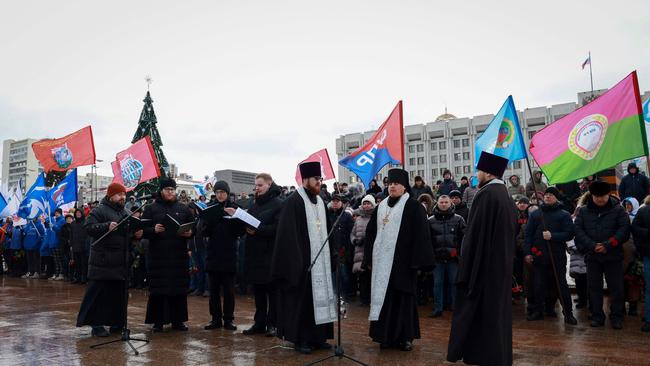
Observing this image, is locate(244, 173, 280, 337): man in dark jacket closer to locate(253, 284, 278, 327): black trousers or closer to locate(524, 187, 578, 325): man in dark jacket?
locate(253, 284, 278, 327): black trousers

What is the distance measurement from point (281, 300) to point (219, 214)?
1638 mm

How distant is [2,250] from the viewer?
2002 cm

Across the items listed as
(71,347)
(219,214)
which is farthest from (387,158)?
(71,347)

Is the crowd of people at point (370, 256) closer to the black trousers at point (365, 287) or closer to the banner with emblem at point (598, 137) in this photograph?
the black trousers at point (365, 287)

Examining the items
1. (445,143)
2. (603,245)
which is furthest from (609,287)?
(445,143)

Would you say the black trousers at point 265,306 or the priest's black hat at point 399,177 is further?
the black trousers at point 265,306

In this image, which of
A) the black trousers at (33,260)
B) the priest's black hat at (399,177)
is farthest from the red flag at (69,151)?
the priest's black hat at (399,177)

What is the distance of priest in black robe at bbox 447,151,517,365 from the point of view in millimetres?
4875

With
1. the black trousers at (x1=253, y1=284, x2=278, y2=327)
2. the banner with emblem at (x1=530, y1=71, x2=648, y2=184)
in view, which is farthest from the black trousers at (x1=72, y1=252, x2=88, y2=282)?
the banner with emblem at (x1=530, y1=71, x2=648, y2=184)

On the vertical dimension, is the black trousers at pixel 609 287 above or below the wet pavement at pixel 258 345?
above

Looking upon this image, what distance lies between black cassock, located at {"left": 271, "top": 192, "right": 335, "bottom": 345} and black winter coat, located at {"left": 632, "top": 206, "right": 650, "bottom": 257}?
465 cm

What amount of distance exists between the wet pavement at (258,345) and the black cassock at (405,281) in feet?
0.75

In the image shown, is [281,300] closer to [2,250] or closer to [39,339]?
[39,339]

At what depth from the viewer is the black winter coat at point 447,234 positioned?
9047mm
